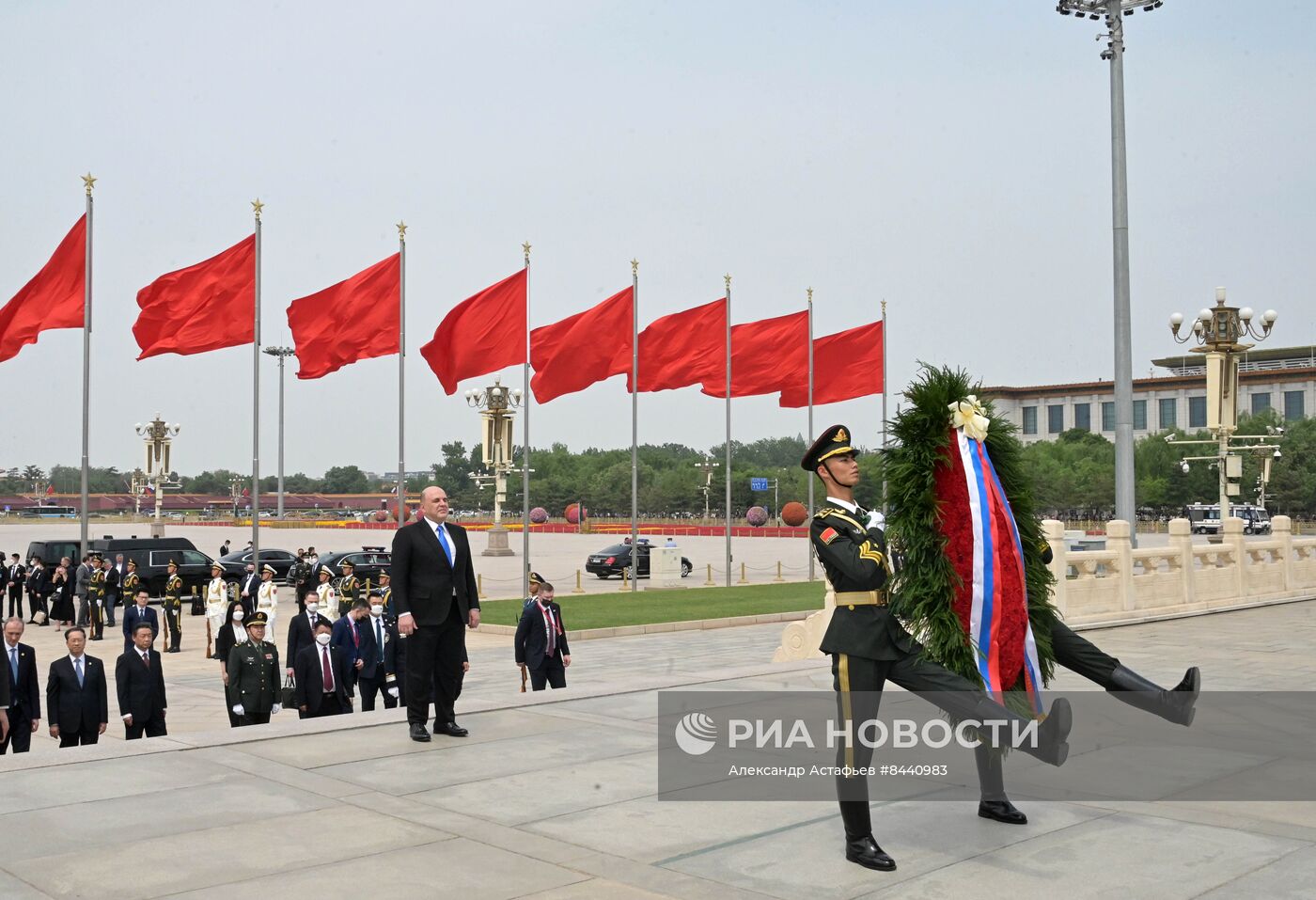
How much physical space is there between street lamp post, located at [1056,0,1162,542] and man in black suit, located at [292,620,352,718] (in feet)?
41.1

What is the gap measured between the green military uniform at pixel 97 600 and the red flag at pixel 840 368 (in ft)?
59.0

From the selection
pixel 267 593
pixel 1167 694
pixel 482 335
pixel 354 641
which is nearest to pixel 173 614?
pixel 267 593

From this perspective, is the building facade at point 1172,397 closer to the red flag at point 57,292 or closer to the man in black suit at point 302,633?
the red flag at point 57,292

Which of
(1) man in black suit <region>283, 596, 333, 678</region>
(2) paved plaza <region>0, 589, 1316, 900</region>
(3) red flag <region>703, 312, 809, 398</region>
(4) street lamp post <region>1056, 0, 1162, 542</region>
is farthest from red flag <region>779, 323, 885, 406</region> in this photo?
(2) paved plaza <region>0, 589, 1316, 900</region>

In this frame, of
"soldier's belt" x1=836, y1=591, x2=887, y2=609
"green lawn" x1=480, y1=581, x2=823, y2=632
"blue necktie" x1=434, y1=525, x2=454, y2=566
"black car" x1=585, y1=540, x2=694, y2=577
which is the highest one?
"blue necktie" x1=434, y1=525, x2=454, y2=566

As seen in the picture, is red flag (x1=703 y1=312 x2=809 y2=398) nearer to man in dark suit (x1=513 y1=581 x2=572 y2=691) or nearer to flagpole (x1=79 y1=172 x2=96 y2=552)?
flagpole (x1=79 y1=172 x2=96 y2=552)

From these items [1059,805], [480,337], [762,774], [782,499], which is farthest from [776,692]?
[782,499]

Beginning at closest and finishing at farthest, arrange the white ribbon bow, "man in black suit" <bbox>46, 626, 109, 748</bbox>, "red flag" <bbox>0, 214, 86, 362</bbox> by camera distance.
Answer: the white ribbon bow → "man in black suit" <bbox>46, 626, 109, 748</bbox> → "red flag" <bbox>0, 214, 86, 362</bbox>

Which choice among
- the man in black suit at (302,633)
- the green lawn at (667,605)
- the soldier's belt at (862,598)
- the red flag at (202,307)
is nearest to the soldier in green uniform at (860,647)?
the soldier's belt at (862,598)

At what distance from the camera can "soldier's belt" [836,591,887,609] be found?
5613mm

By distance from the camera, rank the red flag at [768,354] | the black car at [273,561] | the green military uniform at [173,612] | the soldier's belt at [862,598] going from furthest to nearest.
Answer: the black car at [273,561], the red flag at [768,354], the green military uniform at [173,612], the soldier's belt at [862,598]

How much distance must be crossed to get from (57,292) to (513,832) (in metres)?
22.0

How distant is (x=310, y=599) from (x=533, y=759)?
6.69 metres

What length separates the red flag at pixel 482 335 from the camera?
84.0ft
